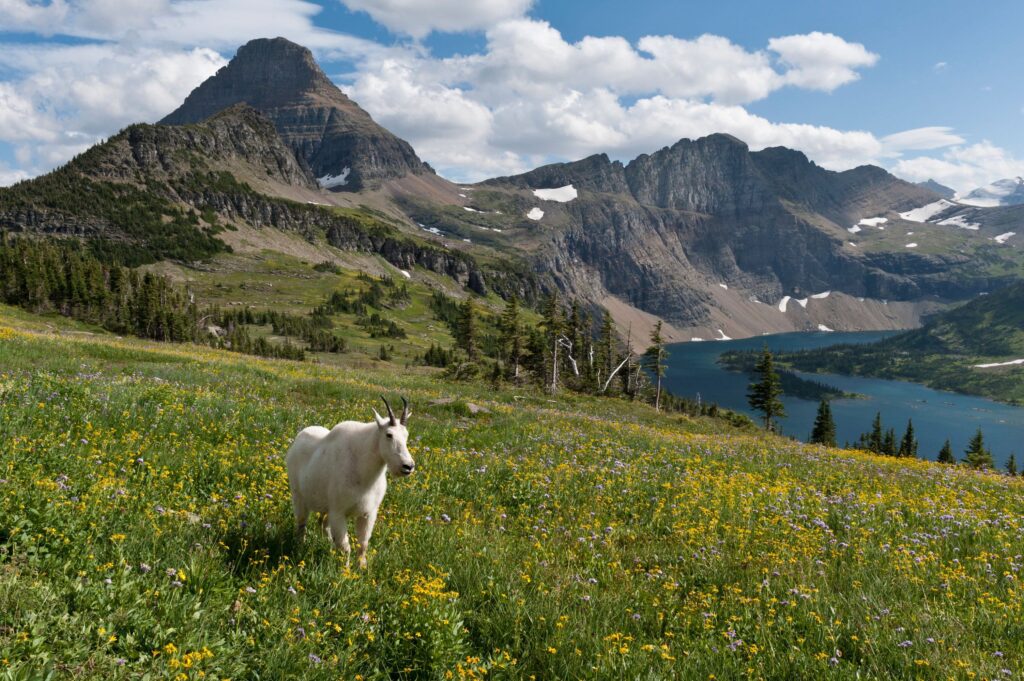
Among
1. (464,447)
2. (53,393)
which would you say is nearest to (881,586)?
(464,447)

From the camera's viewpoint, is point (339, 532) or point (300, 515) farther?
point (300, 515)

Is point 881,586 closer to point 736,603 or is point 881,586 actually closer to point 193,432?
point 736,603

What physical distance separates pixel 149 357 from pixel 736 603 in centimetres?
3108

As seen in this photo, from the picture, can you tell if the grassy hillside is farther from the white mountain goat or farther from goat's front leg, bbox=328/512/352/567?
the white mountain goat

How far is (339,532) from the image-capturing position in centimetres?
693

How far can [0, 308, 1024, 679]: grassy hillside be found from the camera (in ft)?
15.6

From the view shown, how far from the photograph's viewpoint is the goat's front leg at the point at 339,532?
686 cm

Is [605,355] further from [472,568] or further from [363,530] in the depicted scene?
[363,530]

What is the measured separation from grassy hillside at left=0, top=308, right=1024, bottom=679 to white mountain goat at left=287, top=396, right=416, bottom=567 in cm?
40

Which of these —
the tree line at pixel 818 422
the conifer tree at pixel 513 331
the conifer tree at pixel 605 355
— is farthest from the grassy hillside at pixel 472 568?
the conifer tree at pixel 605 355

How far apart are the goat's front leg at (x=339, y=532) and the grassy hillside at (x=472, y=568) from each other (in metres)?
0.28

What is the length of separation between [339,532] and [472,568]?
5.78 ft

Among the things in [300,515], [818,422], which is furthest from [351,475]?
[818,422]

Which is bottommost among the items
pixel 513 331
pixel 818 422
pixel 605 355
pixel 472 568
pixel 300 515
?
pixel 818 422
